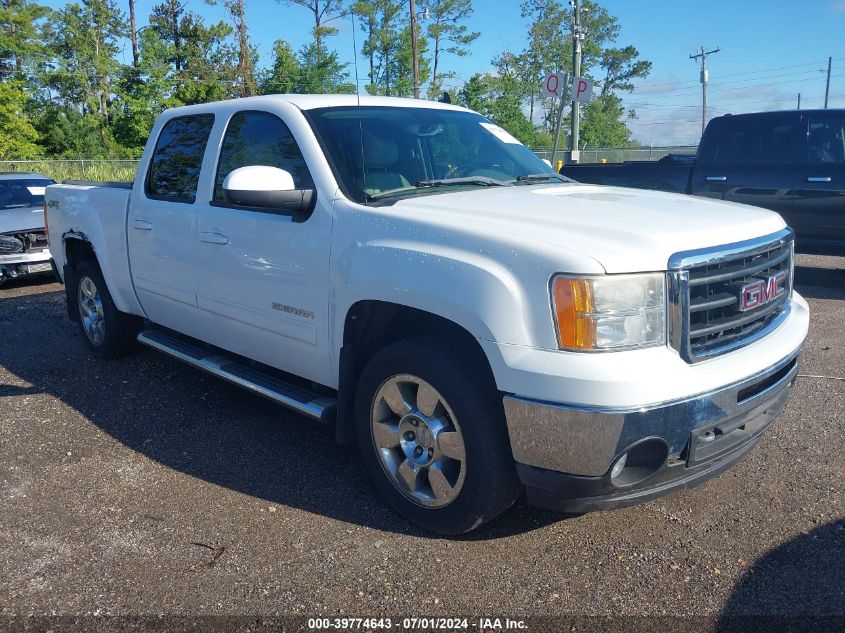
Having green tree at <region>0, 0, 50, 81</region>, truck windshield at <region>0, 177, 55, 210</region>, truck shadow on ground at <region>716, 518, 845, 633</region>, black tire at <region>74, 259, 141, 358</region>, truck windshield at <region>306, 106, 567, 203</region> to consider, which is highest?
green tree at <region>0, 0, 50, 81</region>

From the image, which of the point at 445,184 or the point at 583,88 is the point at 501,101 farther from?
the point at 445,184

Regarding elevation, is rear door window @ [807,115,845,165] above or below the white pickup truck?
above

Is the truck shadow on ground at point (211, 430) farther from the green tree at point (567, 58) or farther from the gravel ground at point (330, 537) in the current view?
the green tree at point (567, 58)

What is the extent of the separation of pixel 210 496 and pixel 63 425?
1.60 m

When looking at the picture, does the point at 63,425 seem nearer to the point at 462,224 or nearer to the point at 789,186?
the point at 462,224

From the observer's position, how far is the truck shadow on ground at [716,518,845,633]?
257 cm

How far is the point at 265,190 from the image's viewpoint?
337 centimetres

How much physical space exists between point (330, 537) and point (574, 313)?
1.54m

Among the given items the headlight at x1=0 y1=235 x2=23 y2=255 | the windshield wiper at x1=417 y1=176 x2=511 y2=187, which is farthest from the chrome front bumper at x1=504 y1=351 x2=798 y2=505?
the headlight at x1=0 y1=235 x2=23 y2=255

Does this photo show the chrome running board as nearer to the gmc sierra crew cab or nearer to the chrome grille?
the chrome grille

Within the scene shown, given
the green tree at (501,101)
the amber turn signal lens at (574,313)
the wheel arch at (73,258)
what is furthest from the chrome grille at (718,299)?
the green tree at (501,101)

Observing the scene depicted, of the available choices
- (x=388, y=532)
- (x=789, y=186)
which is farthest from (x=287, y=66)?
(x=388, y=532)

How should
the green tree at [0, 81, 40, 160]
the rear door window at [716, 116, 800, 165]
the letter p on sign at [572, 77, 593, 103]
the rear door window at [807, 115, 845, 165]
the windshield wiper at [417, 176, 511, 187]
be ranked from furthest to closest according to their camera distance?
the green tree at [0, 81, 40, 160], the letter p on sign at [572, 77, 593, 103], the rear door window at [716, 116, 800, 165], the rear door window at [807, 115, 845, 165], the windshield wiper at [417, 176, 511, 187]

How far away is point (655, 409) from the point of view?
254 cm
